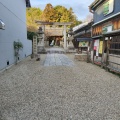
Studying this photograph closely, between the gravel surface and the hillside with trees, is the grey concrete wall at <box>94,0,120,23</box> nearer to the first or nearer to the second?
the gravel surface

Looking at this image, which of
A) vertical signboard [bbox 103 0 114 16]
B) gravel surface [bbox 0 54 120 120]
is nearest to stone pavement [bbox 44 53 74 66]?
vertical signboard [bbox 103 0 114 16]

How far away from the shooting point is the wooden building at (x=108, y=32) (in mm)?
8828

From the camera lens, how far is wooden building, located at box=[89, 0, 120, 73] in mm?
8828

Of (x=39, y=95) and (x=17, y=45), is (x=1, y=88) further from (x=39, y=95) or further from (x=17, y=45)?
(x=17, y=45)

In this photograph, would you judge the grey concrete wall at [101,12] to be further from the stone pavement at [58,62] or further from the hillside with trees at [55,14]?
the hillside with trees at [55,14]

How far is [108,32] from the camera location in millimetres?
9031

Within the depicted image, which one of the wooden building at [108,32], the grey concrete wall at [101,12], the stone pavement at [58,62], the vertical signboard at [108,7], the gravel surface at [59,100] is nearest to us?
the gravel surface at [59,100]

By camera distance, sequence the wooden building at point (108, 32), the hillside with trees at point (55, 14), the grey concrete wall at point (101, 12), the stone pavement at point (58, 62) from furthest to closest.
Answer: the hillside with trees at point (55, 14) → the stone pavement at point (58, 62) → the grey concrete wall at point (101, 12) → the wooden building at point (108, 32)

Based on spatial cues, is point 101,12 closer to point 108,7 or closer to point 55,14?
point 108,7

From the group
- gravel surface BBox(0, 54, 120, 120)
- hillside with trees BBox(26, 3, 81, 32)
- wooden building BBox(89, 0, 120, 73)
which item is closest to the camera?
gravel surface BBox(0, 54, 120, 120)

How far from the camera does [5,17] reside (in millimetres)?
10242

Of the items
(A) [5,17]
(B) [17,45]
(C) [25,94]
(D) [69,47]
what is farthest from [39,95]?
(D) [69,47]

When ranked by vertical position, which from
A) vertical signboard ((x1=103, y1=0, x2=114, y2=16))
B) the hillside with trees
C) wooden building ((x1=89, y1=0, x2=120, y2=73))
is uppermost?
the hillside with trees

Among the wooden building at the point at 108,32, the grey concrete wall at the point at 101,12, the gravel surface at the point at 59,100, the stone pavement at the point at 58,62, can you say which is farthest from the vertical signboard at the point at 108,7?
the gravel surface at the point at 59,100
